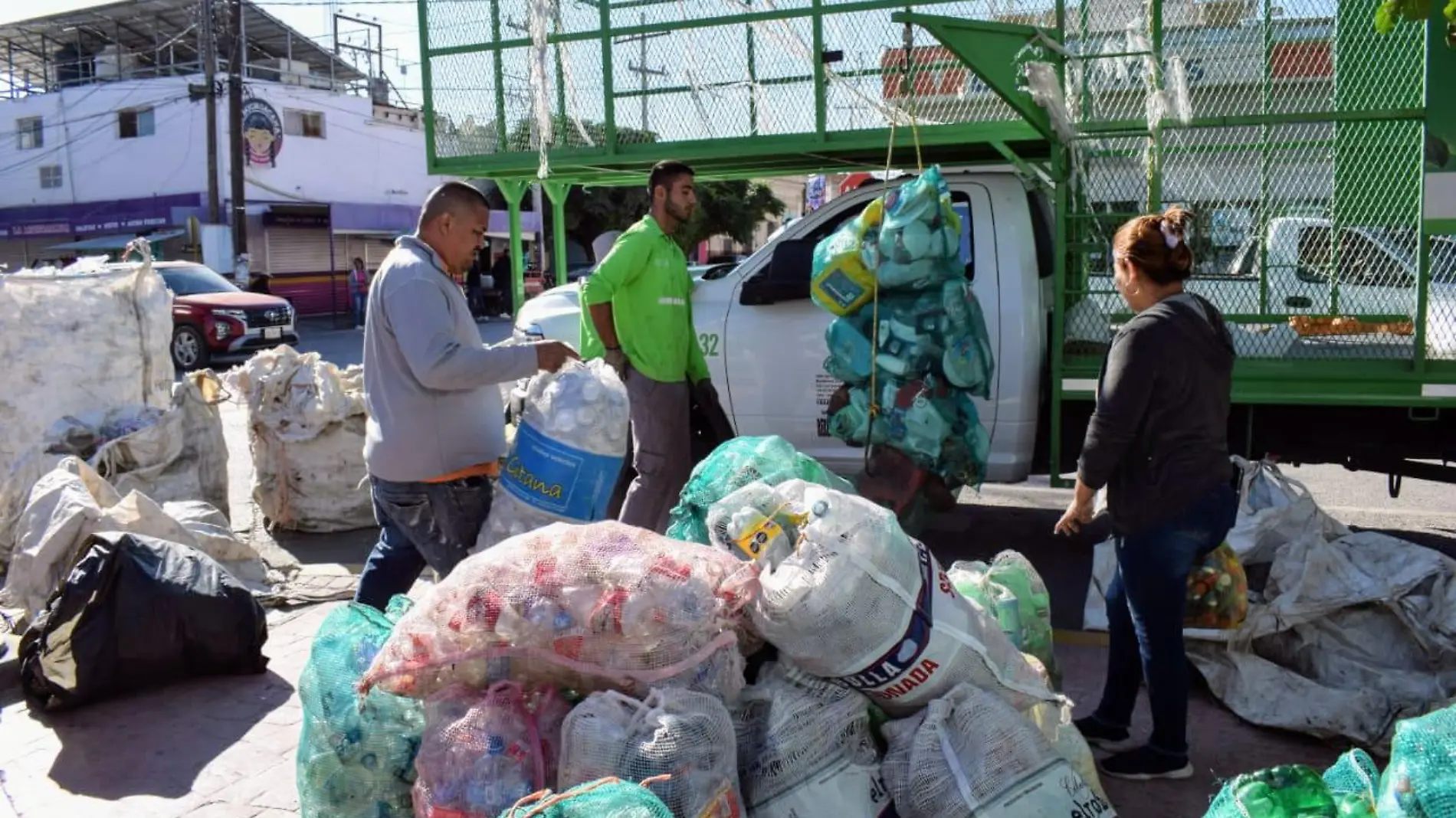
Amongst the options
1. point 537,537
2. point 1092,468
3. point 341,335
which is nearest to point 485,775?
point 537,537

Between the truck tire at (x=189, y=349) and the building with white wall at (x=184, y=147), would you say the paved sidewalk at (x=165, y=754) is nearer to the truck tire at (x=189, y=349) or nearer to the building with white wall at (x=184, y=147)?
the truck tire at (x=189, y=349)

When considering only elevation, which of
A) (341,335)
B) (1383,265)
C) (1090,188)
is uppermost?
(1090,188)

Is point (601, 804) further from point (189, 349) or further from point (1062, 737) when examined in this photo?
point (189, 349)

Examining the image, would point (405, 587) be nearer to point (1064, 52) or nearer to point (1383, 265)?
point (1064, 52)

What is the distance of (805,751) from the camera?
2.90 metres

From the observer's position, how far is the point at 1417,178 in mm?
4941

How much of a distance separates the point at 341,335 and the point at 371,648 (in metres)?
26.0

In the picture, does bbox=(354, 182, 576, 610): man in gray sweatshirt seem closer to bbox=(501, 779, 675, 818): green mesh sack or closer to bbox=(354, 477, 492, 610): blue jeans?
bbox=(354, 477, 492, 610): blue jeans

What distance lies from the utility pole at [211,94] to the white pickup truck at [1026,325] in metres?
24.4

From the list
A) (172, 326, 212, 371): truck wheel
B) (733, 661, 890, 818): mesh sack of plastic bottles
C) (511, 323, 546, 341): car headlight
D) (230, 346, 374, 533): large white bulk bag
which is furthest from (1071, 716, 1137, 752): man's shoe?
(172, 326, 212, 371): truck wheel

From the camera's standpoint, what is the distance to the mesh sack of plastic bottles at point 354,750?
3.00 metres

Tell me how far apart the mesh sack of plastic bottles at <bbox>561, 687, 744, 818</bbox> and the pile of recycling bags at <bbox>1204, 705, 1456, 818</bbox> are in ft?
3.39

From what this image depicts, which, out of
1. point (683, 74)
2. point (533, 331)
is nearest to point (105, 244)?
point (533, 331)

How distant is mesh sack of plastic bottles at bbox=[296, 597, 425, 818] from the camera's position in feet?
9.86
